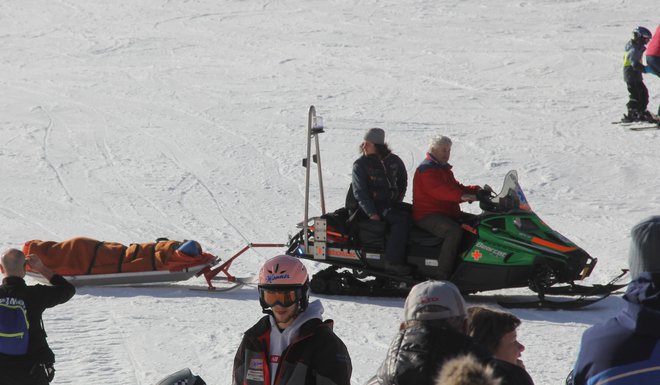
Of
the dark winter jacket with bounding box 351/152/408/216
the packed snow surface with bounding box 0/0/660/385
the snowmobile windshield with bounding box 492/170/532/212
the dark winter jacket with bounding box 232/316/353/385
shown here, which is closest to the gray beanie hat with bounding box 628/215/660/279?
the dark winter jacket with bounding box 232/316/353/385

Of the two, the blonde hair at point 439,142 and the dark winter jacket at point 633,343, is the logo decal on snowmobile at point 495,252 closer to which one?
the blonde hair at point 439,142

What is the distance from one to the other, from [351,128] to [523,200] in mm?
7293

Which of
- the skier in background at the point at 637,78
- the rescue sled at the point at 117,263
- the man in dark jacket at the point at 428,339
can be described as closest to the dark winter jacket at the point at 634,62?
the skier in background at the point at 637,78

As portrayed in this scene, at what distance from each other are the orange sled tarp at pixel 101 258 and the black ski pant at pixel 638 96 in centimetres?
866

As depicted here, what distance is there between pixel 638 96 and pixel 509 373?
13123 millimetres

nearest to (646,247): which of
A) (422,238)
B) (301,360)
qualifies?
(301,360)

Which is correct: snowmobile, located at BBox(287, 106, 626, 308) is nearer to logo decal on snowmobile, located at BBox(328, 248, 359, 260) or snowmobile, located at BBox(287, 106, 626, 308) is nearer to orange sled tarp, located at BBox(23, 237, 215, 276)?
logo decal on snowmobile, located at BBox(328, 248, 359, 260)

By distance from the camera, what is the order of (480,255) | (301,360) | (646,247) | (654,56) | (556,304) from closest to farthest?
(646,247), (301,360), (556,304), (480,255), (654,56)

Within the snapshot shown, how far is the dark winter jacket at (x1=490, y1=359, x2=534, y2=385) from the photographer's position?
3234mm

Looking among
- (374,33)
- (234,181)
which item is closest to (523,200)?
(234,181)

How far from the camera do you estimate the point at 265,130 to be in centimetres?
1608

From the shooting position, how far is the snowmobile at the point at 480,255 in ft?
28.4

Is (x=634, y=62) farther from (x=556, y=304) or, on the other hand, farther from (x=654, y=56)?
(x=556, y=304)

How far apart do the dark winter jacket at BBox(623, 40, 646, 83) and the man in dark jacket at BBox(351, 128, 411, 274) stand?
25.3 ft
